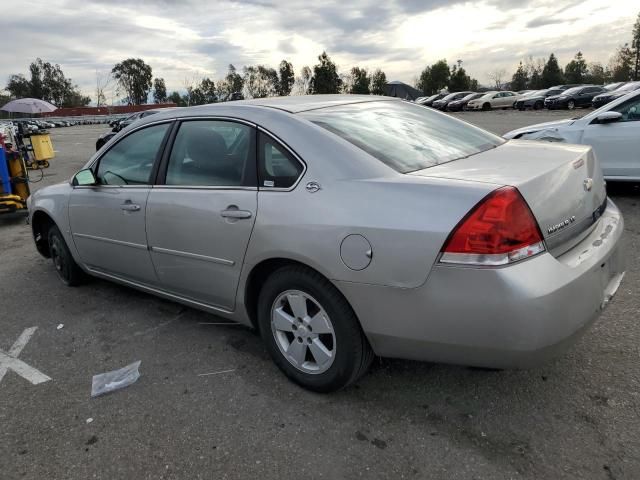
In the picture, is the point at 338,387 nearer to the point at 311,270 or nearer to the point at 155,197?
the point at 311,270

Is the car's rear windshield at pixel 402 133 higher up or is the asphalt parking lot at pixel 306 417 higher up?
the car's rear windshield at pixel 402 133

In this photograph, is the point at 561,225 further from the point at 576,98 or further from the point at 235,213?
the point at 576,98

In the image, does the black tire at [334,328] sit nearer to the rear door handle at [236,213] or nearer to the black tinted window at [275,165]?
the rear door handle at [236,213]

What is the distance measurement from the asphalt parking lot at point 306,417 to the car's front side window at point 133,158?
118 cm

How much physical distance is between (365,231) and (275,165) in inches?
30.0

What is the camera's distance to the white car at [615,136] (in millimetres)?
6508

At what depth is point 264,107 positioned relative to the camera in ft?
10.3

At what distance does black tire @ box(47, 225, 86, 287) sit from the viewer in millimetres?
4633

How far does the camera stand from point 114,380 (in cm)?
313

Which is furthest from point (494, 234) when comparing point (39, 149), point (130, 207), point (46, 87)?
point (46, 87)

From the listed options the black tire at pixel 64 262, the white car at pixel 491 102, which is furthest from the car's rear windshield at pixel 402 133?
the white car at pixel 491 102

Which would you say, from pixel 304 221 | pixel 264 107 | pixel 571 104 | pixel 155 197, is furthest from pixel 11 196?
pixel 571 104

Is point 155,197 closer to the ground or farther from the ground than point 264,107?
closer to the ground

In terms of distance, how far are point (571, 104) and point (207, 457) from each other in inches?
1584
